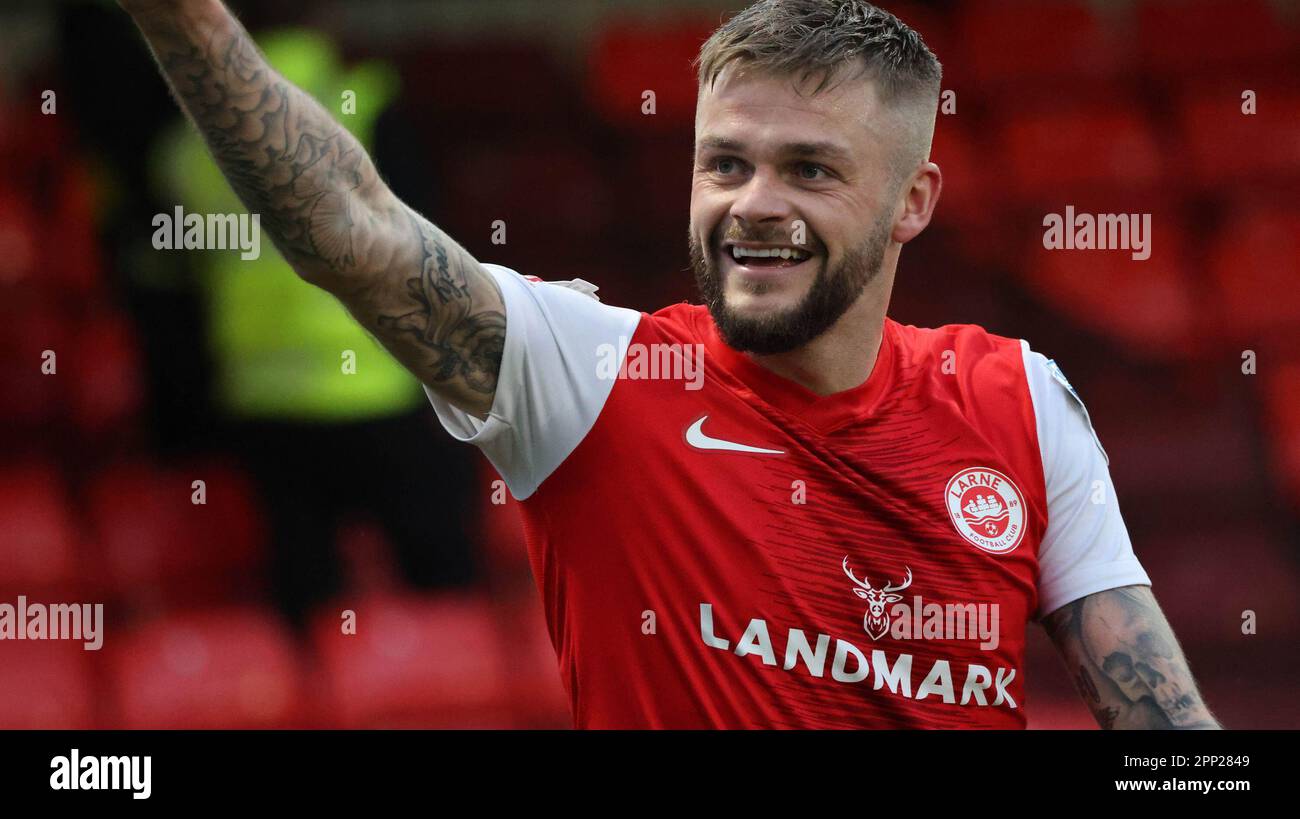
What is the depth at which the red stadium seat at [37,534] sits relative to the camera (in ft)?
15.1

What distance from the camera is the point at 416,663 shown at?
463 centimetres

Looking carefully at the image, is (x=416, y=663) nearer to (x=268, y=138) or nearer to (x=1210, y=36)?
(x=268, y=138)

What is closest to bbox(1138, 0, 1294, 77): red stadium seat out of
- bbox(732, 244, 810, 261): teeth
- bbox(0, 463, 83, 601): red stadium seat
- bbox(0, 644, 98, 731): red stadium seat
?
bbox(732, 244, 810, 261): teeth

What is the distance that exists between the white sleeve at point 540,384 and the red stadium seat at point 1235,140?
3578 millimetres

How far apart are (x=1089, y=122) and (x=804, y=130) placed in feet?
10.2

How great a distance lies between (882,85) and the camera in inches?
92.8

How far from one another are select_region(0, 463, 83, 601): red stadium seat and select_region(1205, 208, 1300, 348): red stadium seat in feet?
13.0

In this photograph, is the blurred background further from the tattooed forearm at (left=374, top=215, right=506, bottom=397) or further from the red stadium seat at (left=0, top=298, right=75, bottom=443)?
the tattooed forearm at (left=374, top=215, right=506, bottom=397)

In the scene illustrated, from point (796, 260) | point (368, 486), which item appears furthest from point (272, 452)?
point (796, 260)

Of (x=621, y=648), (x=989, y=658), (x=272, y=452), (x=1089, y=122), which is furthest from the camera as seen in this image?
(x=1089, y=122)

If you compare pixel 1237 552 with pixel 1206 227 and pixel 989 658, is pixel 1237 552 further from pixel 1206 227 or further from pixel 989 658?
pixel 989 658

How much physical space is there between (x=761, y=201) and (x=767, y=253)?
0.31ft

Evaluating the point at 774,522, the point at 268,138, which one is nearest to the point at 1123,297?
the point at 774,522

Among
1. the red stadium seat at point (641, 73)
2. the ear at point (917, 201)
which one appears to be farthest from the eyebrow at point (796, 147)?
the red stadium seat at point (641, 73)
